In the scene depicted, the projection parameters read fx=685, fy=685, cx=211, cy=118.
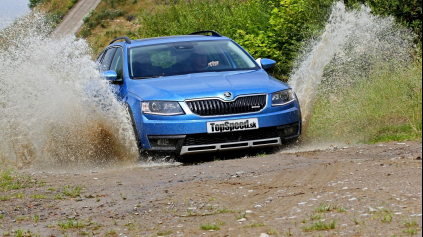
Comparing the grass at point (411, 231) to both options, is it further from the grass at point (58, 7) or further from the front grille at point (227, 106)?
the grass at point (58, 7)

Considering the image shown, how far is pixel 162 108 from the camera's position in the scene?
7734mm

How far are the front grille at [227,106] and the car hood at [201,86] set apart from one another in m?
0.07

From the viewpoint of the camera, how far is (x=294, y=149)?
8430mm

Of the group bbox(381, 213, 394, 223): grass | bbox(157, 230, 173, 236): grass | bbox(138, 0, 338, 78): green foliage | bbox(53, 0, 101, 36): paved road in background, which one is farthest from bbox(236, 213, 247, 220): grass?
bbox(53, 0, 101, 36): paved road in background

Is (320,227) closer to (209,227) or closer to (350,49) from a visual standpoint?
(209,227)

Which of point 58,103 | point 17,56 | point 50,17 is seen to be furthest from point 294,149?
point 50,17

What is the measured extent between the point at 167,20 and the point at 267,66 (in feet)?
55.8

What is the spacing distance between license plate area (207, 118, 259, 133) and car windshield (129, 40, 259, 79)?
1406 mm

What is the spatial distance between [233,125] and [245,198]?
2190 mm

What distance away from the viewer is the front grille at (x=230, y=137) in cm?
770

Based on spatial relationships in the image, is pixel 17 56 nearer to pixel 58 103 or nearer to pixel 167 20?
pixel 58 103

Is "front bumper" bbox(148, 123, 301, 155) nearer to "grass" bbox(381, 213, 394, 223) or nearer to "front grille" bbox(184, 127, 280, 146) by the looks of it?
"front grille" bbox(184, 127, 280, 146)

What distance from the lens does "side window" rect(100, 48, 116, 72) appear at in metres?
10.2

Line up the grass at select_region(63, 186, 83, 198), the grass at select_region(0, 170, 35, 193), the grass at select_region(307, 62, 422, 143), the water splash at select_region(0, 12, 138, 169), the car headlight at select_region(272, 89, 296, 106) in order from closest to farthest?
the grass at select_region(63, 186, 83, 198) < the grass at select_region(0, 170, 35, 193) < the car headlight at select_region(272, 89, 296, 106) < the grass at select_region(307, 62, 422, 143) < the water splash at select_region(0, 12, 138, 169)
